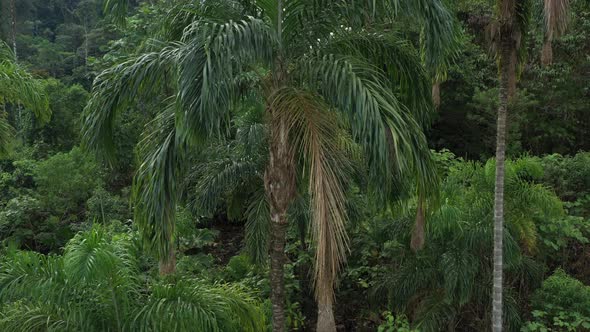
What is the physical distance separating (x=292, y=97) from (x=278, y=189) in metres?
1.00

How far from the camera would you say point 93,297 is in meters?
5.75

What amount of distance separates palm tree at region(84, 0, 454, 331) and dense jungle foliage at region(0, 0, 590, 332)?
0.02 m

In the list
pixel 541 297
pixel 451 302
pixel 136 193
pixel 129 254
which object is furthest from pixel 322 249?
pixel 541 297

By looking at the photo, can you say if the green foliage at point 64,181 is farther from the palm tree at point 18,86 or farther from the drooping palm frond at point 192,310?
the drooping palm frond at point 192,310

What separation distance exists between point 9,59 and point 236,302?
15.9 ft

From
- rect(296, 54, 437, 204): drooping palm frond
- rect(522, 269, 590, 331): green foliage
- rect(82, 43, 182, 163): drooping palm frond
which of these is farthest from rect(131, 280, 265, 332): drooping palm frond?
rect(522, 269, 590, 331): green foliage

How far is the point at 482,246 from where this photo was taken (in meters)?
8.22

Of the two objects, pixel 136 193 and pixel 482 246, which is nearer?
pixel 136 193

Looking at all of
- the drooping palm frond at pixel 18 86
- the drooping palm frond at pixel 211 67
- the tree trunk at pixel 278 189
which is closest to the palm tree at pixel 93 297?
the tree trunk at pixel 278 189

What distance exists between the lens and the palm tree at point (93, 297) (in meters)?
5.47

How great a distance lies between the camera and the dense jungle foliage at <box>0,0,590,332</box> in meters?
5.04

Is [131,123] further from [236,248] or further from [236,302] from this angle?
[236,302]

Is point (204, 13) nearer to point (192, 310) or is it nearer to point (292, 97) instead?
point (292, 97)

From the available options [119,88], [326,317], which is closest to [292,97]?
[119,88]
